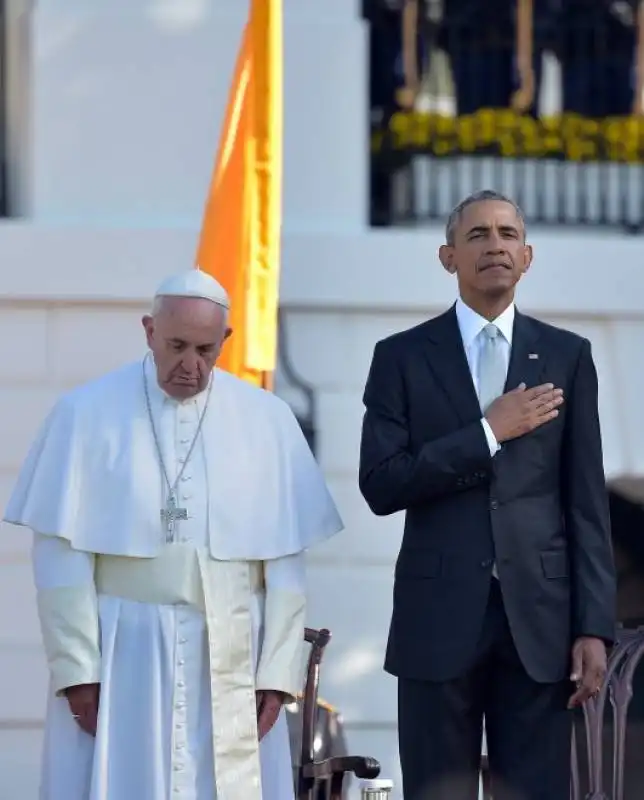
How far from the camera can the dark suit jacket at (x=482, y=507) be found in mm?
4703

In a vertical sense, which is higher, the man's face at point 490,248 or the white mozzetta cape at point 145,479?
the man's face at point 490,248

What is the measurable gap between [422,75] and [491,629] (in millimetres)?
4473

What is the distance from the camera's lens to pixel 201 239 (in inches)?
271

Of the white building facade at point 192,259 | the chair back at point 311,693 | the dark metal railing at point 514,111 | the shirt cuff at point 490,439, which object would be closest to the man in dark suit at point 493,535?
the shirt cuff at point 490,439

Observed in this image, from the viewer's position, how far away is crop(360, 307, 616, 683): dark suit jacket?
4.70 m

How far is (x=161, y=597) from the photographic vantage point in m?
4.79

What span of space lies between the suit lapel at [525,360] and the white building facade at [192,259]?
3.24m

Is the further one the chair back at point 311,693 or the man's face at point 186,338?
the chair back at point 311,693

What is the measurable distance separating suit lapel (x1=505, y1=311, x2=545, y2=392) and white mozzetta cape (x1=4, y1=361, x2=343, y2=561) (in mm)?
570

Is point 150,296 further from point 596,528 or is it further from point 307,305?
point 596,528

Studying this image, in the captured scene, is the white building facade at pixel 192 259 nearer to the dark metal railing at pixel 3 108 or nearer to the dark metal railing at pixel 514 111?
the dark metal railing at pixel 3 108

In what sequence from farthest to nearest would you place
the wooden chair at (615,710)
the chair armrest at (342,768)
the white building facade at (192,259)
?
the white building facade at (192,259) < the wooden chair at (615,710) < the chair armrest at (342,768)

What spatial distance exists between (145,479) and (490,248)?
0.98 metres

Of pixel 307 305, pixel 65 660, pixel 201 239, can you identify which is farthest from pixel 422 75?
pixel 65 660
